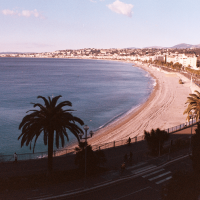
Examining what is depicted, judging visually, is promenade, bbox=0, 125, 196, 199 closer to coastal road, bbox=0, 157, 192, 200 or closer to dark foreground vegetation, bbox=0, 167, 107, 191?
coastal road, bbox=0, 157, 192, 200

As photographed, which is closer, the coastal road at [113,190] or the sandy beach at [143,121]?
the coastal road at [113,190]

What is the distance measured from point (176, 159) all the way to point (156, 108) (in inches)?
1245

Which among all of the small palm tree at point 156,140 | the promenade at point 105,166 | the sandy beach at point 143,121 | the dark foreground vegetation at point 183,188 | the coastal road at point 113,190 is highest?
the dark foreground vegetation at point 183,188

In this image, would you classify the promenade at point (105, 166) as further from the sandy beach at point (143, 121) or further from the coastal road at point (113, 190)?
the sandy beach at point (143, 121)

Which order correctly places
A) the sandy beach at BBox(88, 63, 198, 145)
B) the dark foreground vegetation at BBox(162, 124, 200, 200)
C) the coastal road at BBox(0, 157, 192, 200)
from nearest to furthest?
the dark foreground vegetation at BBox(162, 124, 200, 200) < the coastal road at BBox(0, 157, 192, 200) < the sandy beach at BBox(88, 63, 198, 145)

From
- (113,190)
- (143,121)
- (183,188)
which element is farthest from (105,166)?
(143,121)

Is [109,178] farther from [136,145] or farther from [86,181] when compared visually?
[136,145]

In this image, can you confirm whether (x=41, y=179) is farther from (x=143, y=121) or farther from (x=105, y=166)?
(x=143, y=121)

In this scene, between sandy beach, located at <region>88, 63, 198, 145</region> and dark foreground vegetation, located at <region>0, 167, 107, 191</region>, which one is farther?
sandy beach, located at <region>88, 63, 198, 145</region>

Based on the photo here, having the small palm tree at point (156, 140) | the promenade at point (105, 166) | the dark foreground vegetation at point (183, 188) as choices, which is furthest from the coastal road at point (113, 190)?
the small palm tree at point (156, 140)

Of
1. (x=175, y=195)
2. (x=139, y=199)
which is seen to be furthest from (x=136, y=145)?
(x=175, y=195)

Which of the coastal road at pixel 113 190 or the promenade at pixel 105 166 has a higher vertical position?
the coastal road at pixel 113 190

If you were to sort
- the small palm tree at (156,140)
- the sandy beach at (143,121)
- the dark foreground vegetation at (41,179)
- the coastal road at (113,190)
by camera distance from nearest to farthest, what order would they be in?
the coastal road at (113,190) < the dark foreground vegetation at (41,179) < the small palm tree at (156,140) < the sandy beach at (143,121)

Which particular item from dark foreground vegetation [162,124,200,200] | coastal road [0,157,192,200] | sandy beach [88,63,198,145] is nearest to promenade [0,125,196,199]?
coastal road [0,157,192,200]
